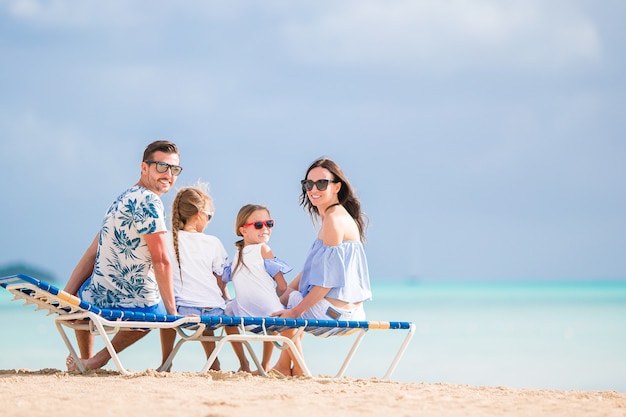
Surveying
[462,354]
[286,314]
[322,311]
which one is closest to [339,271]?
[322,311]

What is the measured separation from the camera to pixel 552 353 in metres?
12.9

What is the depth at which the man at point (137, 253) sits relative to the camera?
17.2 feet

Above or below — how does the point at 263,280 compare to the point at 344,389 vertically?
above

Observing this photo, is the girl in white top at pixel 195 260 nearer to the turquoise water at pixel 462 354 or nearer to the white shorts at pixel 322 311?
the white shorts at pixel 322 311

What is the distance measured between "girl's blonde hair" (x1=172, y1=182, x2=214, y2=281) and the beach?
106 cm

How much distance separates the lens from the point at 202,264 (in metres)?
5.71

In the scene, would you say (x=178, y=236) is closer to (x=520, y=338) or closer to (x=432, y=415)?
(x=432, y=415)

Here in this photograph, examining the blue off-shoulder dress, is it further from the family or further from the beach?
the beach

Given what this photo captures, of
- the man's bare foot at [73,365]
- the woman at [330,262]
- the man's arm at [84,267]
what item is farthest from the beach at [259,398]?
the man's arm at [84,267]

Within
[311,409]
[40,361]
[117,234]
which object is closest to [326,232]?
[117,234]

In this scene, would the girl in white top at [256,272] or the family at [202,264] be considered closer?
the family at [202,264]

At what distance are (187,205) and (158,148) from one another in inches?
18.1

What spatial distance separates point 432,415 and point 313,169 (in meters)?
2.44

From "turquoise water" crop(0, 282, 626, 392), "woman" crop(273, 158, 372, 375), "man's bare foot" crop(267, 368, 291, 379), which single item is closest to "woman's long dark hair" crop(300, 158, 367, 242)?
"woman" crop(273, 158, 372, 375)
